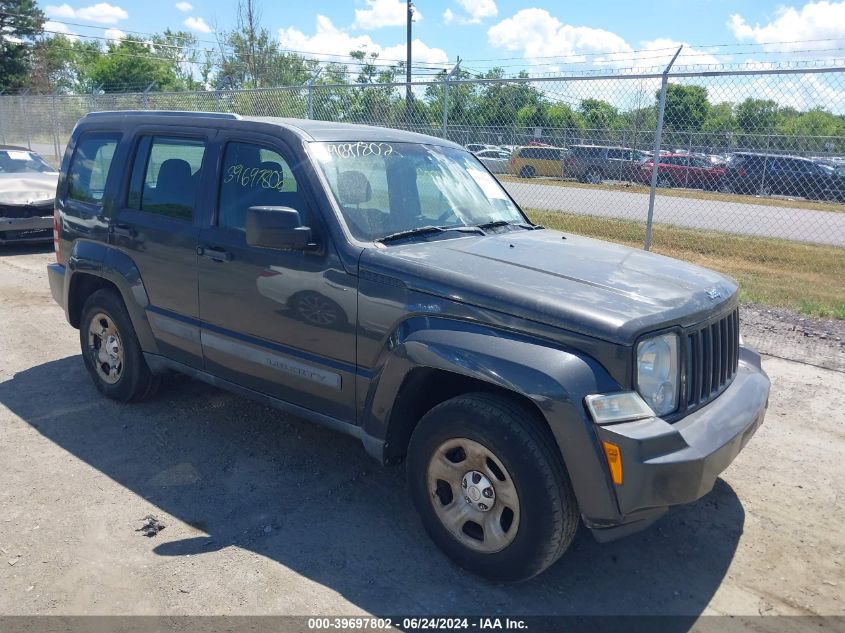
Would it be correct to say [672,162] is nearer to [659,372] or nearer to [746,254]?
[746,254]

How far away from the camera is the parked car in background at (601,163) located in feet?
31.8

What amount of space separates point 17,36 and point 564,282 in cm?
6167

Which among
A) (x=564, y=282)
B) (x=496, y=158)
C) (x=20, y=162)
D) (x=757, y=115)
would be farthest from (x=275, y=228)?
(x=20, y=162)

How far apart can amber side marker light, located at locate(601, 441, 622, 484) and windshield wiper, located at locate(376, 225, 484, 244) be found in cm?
157

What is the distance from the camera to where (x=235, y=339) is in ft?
13.8

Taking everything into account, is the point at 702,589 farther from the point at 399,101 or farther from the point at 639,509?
the point at 399,101

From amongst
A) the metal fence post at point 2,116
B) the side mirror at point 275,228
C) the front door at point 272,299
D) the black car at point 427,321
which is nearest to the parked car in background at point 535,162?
the black car at point 427,321

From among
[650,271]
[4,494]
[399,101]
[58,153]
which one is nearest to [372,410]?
[650,271]

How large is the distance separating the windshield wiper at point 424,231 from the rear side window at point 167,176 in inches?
54.0

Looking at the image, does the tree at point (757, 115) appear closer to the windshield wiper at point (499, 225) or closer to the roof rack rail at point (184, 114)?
the windshield wiper at point (499, 225)

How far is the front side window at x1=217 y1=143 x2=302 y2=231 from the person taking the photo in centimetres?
400

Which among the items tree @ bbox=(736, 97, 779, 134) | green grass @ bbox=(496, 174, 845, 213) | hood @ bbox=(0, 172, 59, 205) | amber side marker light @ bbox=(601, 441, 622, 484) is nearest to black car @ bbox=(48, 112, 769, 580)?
amber side marker light @ bbox=(601, 441, 622, 484)

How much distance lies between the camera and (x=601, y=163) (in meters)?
9.91

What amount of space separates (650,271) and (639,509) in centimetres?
130
